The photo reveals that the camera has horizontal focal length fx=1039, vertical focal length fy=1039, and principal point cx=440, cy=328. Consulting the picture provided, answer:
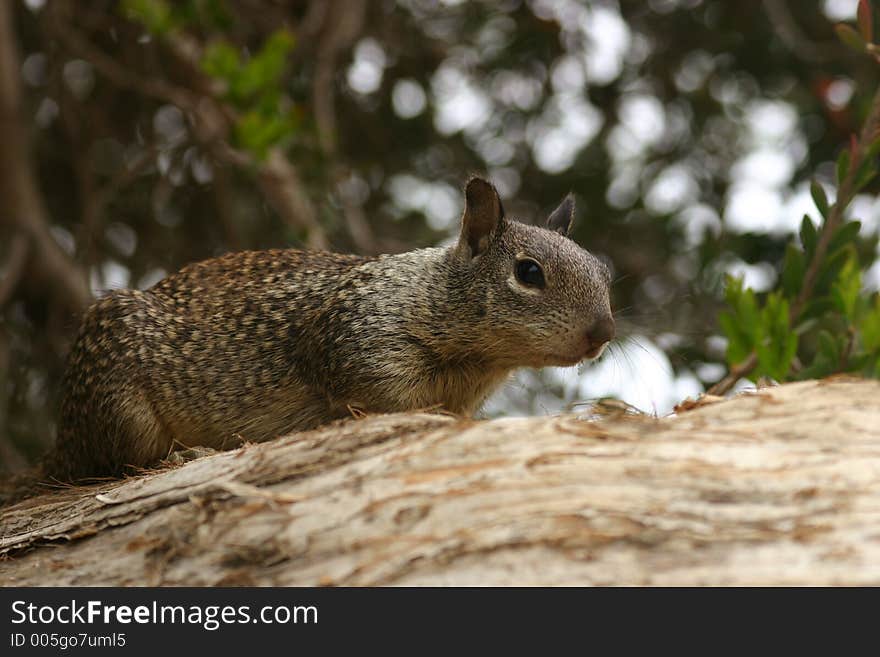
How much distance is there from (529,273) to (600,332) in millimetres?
511

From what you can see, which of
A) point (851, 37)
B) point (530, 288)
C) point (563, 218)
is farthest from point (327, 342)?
point (851, 37)

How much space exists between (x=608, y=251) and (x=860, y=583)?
18.6 ft

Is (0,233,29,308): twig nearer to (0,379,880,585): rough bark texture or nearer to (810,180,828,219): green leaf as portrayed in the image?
(0,379,880,585): rough bark texture

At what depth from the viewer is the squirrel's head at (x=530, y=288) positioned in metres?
4.54

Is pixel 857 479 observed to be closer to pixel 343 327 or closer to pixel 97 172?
pixel 343 327

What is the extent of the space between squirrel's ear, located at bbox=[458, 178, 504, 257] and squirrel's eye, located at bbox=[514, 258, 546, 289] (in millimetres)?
317

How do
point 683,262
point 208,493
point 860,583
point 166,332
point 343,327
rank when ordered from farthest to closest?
point 683,262 → point 166,332 → point 343,327 → point 208,493 → point 860,583

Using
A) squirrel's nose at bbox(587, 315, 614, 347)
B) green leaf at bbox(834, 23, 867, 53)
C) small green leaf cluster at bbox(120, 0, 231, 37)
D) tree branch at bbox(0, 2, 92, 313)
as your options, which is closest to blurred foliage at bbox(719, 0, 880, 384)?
green leaf at bbox(834, 23, 867, 53)

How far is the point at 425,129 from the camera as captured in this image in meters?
9.04

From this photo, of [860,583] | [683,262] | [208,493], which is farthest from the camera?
[683,262]

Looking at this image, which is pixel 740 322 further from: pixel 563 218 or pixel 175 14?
pixel 175 14

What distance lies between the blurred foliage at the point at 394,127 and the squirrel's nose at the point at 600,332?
3.07 metres
